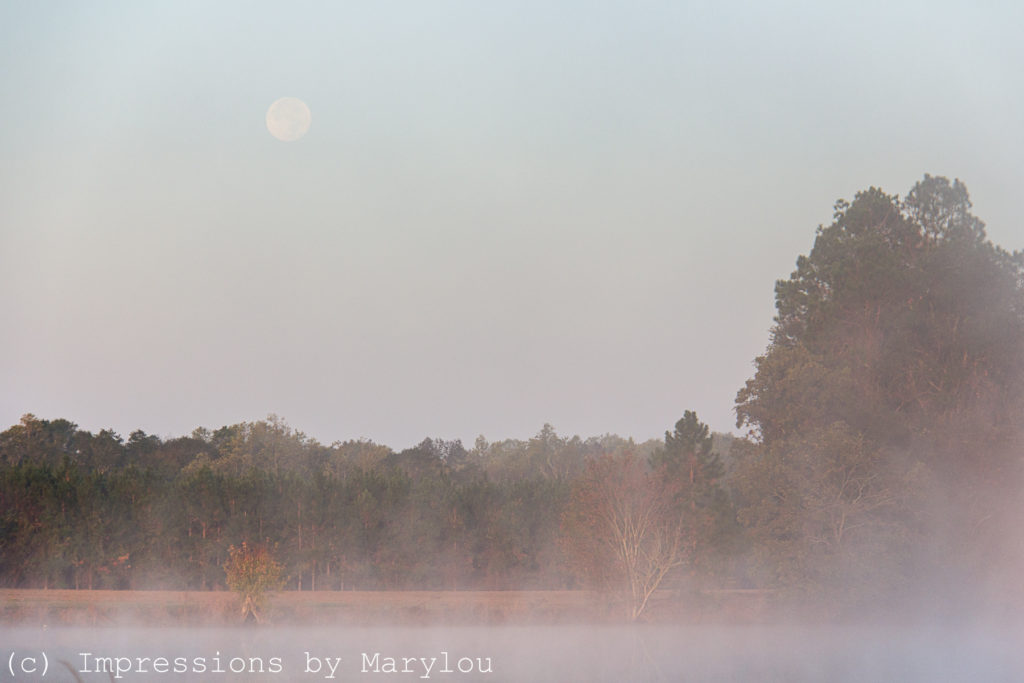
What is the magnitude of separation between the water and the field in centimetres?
143

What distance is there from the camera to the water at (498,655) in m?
20.7

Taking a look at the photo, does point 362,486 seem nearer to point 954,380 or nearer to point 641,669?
point 641,669

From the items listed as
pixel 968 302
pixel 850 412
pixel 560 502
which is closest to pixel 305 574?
pixel 560 502

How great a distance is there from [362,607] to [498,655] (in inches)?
380

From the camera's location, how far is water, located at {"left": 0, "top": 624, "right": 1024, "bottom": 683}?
67.8 feet

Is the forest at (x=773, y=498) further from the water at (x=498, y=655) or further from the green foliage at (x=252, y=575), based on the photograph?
the green foliage at (x=252, y=575)

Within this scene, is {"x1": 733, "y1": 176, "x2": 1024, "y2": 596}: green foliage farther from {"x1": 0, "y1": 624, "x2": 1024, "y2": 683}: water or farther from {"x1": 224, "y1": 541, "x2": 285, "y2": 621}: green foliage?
{"x1": 224, "y1": 541, "x2": 285, "y2": 621}: green foliage

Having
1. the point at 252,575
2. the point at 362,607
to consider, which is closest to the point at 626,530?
the point at 362,607

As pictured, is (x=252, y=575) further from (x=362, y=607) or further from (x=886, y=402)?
(x=886, y=402)

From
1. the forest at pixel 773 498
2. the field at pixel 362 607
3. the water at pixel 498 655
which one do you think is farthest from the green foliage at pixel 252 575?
the forest at pixel 773 498

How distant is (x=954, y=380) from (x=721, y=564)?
1173 centimetres

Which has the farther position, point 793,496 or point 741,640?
point 793,496

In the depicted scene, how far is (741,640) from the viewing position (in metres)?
30.1

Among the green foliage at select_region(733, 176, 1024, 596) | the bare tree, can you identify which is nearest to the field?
the bare tree
